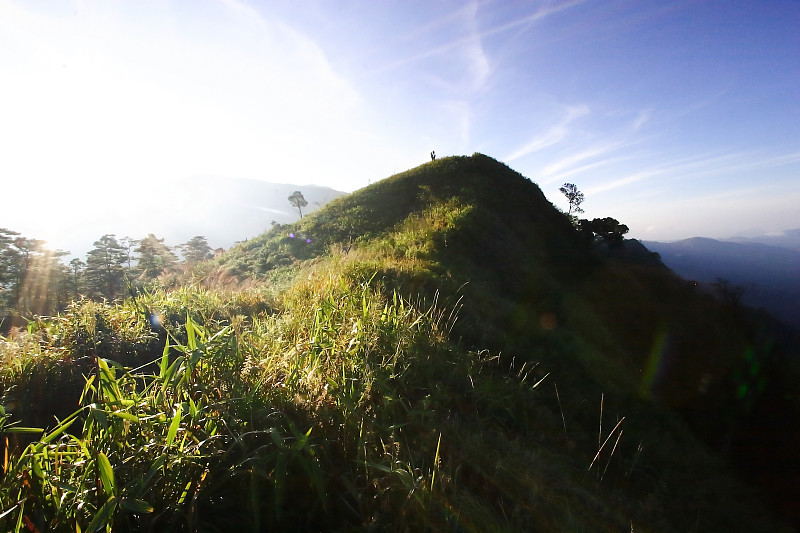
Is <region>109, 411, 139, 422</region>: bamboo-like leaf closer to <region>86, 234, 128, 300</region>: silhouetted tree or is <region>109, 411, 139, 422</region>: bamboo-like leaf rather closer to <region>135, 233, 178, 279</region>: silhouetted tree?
<region>135, 233, 178, 279</region>: silhouetted tree

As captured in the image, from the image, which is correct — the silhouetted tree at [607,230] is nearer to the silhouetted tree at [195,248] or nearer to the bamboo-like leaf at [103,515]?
the bamboo-like leaf at [103,515]

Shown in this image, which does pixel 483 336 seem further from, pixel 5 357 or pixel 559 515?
pixel 5 357

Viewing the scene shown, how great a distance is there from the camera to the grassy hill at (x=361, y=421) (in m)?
1.89

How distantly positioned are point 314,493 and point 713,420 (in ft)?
34.1

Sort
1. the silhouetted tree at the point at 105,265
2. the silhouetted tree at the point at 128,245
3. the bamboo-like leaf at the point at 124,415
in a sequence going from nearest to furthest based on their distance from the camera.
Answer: the bamboo-like leaf at the point at 124,415
the silhouetted tree at the point at 105,265
the silhouetted tree at the point at 128,245

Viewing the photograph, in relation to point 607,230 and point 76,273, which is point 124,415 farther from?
point 607,230

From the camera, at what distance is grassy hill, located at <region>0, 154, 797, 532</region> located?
189cm

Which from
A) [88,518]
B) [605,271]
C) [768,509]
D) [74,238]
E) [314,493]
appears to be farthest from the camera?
[74,238]

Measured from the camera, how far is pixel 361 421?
2.62m

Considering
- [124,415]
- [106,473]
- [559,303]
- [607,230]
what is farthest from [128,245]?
[607,230]

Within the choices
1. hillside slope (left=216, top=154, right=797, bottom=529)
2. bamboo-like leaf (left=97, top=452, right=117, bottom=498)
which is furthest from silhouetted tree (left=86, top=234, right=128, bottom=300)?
bamboo-like leaf (left=97, top=452, right=117, bottom=498)

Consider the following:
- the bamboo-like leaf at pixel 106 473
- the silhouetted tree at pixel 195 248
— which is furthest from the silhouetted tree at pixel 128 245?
the bamboo-like leaf at pixel 106 473

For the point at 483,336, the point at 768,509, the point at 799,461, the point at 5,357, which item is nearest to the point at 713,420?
the point at 799,461

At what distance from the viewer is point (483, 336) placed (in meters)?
5.28
